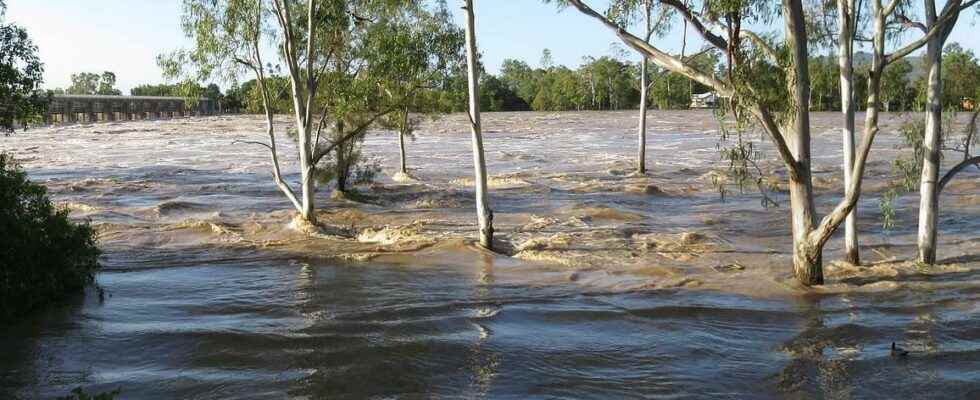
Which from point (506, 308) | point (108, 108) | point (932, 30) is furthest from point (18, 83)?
point (108, 108)

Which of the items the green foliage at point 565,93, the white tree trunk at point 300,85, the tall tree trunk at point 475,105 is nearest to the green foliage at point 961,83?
the tall tree trunk at point 475,105

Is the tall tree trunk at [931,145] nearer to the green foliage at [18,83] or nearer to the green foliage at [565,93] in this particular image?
the green foliage at [18,83]

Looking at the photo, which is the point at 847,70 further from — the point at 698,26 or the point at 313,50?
the point at 313,50

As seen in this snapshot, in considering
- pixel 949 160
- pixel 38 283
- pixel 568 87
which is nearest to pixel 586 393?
pixel 38 283

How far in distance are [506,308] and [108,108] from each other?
124321 millimetres

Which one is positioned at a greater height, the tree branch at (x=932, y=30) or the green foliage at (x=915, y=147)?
the tree branch at (x=932, y=30)

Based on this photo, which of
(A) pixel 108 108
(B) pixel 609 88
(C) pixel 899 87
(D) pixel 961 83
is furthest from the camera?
(B) pixel 609 88

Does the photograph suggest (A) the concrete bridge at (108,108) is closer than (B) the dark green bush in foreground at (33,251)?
No

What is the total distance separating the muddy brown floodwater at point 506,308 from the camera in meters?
9.24

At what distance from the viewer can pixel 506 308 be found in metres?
12.4

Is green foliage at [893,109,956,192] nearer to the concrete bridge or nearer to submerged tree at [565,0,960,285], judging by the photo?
submerged tree at [565,0,960,285]

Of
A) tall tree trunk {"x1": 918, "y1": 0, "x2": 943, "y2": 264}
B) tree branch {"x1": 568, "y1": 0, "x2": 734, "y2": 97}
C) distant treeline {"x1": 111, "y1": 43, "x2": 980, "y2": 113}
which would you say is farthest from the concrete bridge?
tall tree trunk {"x1": 918, "y1": 0, "x2": 943, "y2": 264}

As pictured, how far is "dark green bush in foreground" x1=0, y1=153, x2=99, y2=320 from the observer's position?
11664mm

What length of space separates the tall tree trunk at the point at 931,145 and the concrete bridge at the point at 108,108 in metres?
92.3
